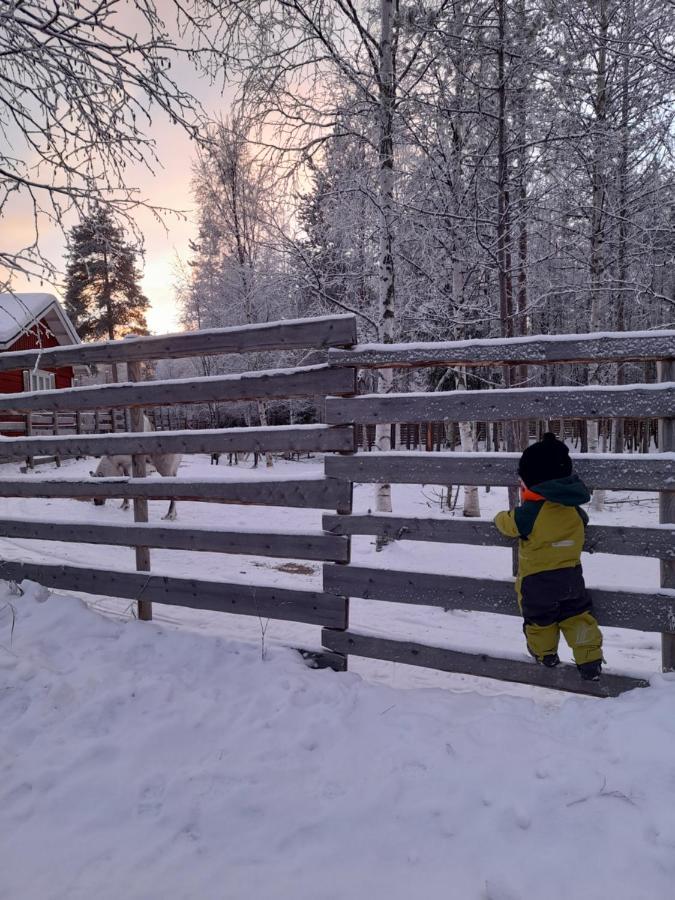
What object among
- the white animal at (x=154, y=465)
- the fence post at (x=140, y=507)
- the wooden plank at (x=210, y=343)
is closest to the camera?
the wooden plank at (x=210, y=343)

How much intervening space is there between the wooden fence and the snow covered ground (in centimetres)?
34

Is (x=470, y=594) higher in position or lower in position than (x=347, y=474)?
lower

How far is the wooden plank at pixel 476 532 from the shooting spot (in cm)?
301

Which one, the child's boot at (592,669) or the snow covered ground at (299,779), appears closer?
the snow covered ground at (299,779)

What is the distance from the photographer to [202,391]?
13.1 feet

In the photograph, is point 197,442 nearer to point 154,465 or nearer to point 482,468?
point 482,468

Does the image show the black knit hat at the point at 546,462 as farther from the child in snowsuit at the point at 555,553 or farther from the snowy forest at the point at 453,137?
the snowy forest at the point at 453,137

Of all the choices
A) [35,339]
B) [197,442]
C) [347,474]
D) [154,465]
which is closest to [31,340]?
[35,339]

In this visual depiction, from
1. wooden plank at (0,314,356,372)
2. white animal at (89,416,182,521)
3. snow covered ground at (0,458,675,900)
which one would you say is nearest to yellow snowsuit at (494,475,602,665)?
snow covered ground at (0,458,675,900)

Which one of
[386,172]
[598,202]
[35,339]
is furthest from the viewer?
[35,339]

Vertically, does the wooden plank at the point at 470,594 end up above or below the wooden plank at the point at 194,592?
above

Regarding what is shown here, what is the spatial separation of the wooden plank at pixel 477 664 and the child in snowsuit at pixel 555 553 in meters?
0.09

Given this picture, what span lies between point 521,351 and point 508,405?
35 cm

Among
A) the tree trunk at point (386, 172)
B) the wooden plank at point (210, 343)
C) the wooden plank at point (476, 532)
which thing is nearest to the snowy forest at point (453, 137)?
the tree trunk at point (386, 172)
